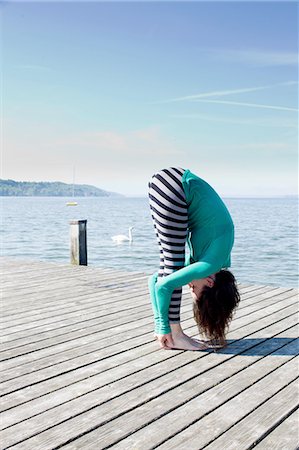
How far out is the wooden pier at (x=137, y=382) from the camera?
7.47ft

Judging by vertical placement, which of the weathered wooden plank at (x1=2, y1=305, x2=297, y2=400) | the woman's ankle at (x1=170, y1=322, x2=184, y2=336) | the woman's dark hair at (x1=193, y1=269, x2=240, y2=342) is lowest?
the weathered wooden plank at (x1=2, y1=305, x2=297, y2=400)

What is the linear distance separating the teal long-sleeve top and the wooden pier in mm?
406

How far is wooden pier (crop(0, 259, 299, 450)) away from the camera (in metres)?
2.28

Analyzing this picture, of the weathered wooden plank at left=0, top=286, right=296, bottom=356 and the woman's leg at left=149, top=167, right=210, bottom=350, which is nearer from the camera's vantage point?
the woman's leg at left=149, top=167, right=210, bottom=350

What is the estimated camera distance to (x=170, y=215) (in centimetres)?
330

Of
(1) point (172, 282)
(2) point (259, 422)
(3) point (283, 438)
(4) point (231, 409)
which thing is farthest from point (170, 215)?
(3) point (283, 438)

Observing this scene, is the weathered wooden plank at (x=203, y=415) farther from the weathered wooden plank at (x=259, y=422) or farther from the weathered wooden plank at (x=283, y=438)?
the weathered wooden plank at (x=283, y=438)

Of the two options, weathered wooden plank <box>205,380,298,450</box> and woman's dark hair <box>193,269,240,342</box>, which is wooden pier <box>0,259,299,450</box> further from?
woman's dark hair <box>193,269,240,342</box>

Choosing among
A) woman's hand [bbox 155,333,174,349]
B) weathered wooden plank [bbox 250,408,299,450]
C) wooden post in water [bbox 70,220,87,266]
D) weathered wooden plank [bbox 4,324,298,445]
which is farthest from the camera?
wooden post in water [bbox 70,220,87,266]

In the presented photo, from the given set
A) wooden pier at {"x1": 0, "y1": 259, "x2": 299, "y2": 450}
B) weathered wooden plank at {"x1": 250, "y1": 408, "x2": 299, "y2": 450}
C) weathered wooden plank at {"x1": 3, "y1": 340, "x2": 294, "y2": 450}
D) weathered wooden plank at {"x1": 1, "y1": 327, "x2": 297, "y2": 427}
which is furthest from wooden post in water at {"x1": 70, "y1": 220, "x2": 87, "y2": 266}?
weathered wooden plank at {"x1": 250, "y1": 408, "x2": 299, "y2": 450}

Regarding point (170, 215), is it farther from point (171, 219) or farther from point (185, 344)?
point (185, 344)

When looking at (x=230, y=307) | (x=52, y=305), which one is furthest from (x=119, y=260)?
(x=230, y=307)

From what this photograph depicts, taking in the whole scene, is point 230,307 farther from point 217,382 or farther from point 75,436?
point 75,436

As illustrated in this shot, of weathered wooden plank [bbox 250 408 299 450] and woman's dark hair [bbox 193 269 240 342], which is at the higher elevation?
woman's dark hair [bbox 193 269 240 342]
